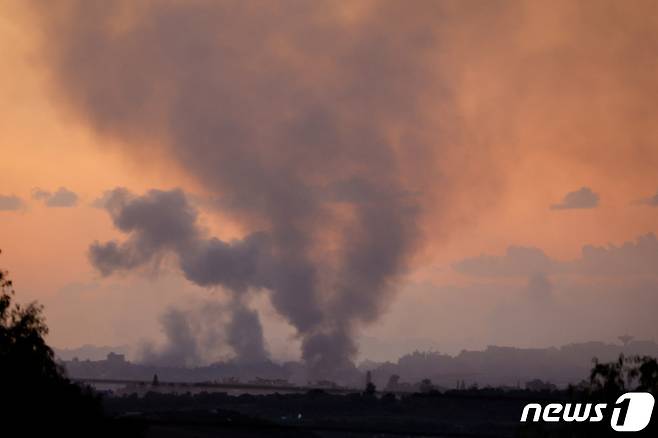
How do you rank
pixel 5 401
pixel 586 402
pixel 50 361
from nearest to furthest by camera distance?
pixel 5 401 → pixel 50 361 → pixel 586 402

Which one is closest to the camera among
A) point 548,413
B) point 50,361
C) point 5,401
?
point 5,401

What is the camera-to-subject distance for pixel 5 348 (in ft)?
316

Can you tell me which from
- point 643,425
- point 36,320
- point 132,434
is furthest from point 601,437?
point 36,320

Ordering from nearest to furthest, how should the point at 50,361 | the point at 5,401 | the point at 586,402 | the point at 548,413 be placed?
the point at 5,401 → the point at 50,361 → the point at 548,413 → the point at 586,402

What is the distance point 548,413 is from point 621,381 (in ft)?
30.7

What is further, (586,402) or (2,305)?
(586,402)

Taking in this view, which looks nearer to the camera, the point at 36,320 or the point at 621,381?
the point at 36,320

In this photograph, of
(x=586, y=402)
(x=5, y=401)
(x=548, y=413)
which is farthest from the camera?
(x=586, y=402)

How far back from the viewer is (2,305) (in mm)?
97125

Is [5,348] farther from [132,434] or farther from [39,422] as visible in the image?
[132,434]

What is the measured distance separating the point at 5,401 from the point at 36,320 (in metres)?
7.94

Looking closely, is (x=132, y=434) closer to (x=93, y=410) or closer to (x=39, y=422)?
(x=93, y=410)

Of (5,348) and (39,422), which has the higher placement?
(5,348)

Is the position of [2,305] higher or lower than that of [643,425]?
higher
